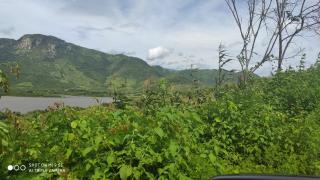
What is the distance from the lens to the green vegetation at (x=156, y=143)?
6480mm

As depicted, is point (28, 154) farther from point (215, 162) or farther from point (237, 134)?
point (237, 134)

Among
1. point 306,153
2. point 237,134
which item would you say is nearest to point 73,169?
point 237,134

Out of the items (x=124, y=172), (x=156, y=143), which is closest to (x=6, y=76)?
(x=124, y=172)

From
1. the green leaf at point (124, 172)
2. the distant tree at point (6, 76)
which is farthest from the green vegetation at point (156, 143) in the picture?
the distant tree at point (6, 76)

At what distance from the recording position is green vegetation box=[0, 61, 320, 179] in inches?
255

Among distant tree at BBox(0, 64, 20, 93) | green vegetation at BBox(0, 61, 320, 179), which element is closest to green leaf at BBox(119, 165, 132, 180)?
green vegetation at BBox(0, 61, 320, 179)

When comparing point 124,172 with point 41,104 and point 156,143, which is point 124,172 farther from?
point 41,104

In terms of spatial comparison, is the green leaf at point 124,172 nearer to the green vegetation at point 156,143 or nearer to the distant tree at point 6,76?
the green vegetation at point 156,143

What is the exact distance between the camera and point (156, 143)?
22.7ft

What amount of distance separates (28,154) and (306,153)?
6.51m

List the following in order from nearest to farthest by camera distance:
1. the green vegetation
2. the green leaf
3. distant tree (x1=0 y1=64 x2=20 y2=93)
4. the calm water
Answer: distant tree (x1=0 y1=64 x2=20 y2=93) → the green leaf → the green vegetation → the calm water

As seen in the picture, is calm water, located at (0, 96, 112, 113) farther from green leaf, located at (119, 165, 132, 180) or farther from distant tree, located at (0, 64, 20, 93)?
green leaf, located at (119, 165, 132, 180)

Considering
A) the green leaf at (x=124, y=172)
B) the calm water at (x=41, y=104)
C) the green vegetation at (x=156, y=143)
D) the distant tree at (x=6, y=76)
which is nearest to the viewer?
the distant tree at (x=6, y=76)

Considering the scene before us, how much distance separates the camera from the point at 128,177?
6.54 m
